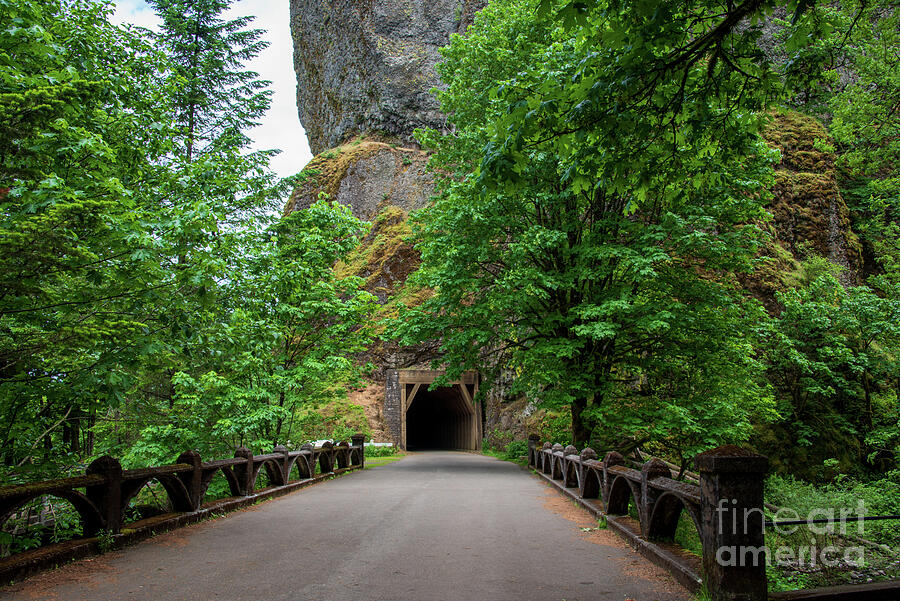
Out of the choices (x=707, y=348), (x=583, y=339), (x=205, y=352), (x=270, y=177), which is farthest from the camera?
(x=270, y=177)

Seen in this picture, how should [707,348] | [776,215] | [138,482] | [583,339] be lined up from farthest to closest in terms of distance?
[776,215]
[583,339]
[707,348]
[138,482]

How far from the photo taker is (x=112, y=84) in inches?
238

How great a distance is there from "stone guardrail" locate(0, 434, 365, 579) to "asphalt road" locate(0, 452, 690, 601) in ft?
1.39

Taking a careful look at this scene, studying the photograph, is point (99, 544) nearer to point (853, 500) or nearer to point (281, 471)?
point (281, 471)

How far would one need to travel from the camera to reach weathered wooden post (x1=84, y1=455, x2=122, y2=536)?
18.0 ft

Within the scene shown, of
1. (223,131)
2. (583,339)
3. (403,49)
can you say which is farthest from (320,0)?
(583,339)

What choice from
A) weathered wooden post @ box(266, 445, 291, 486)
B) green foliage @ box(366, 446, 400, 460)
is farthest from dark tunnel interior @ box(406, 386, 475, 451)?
weathered wooden post @ box(266, 445, 291, 486)

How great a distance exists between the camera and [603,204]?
1295cm

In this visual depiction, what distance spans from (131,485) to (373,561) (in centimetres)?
302

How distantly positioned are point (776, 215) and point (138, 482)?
24957 millimetres

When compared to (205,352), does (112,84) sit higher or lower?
higher

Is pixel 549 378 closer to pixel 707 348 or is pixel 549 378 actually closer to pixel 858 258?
pixel 707 348

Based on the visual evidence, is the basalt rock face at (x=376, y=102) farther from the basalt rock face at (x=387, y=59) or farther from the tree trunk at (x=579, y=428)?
the tree trunk at (x=579, y=428)

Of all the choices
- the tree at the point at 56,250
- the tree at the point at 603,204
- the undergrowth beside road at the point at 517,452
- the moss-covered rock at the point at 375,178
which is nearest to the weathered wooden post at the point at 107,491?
the tree at the point at 56,250
